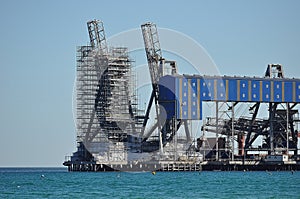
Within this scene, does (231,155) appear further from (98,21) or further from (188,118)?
(98,21)

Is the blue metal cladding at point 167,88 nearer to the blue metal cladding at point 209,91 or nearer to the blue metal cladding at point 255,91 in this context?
the blue metal cladding at point 209,91

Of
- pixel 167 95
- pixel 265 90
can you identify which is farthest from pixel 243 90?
pixel 167 95

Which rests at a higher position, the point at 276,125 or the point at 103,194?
the point at 276,125

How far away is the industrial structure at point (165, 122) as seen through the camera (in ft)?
544

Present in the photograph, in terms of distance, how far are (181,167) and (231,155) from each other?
32.6 ft

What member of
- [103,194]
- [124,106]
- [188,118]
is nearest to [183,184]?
[103,194]

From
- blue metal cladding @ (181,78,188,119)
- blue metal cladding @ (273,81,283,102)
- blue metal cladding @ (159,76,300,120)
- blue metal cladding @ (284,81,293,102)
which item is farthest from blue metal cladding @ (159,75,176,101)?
blue metal cladding @ (284,81,293,102)

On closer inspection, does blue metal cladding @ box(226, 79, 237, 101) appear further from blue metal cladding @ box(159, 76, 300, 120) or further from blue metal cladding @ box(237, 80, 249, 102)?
blue metal cladding @ box(237, 80, 249, 102)

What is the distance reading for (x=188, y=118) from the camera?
534 ft

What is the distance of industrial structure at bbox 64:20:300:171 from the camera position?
544 ft

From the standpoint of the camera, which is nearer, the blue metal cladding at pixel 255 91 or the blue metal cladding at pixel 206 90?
the blue metal cladding at pixel 206 90

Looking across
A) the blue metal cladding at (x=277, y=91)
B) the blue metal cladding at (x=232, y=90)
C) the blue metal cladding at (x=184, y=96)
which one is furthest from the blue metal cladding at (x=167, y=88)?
the blue metal cladding at (x=277, y=91)

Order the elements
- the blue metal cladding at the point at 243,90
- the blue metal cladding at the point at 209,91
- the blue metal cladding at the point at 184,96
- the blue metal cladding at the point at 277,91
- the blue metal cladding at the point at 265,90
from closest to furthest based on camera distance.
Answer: the blue metal cladding at the point at 184,96 < the blue metal cladding at the point at 209,91 < the blue metal cladding at the point at 243,90 < the blue metal cladding at the point at 265,90 < the blue metal cladding at the point at 277,91

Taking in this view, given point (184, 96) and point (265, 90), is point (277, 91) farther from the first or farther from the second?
point (184, 96)
